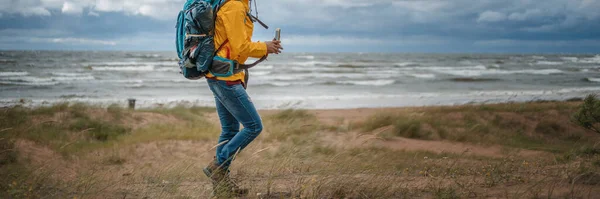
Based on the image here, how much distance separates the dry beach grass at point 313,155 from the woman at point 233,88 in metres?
0.18

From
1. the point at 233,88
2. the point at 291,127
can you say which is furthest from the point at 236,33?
the point at 291,127

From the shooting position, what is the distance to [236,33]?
287cm

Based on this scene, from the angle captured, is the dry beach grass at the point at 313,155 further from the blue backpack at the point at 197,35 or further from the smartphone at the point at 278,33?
the smartphone at the point at 278,33

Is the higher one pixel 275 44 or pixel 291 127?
pixel 275 44

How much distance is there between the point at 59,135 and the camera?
776cm

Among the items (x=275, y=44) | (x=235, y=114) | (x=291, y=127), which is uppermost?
(x=275, y=44)

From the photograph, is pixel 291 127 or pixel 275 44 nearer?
pixel 275 44

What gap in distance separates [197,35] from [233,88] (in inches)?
18.3

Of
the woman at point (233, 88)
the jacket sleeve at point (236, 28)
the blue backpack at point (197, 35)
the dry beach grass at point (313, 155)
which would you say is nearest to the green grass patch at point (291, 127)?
the dry beach grass at point (313, 155)

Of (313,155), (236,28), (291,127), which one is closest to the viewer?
(236,28)

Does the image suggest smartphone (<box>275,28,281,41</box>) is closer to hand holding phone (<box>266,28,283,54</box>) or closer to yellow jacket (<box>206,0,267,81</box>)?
hand holding phone (<box>266,28,283,54</box>)

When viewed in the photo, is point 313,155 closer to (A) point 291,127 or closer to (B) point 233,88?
(A) point 291,127

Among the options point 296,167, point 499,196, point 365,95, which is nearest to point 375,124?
point 296,167

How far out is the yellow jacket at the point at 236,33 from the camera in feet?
9.40
